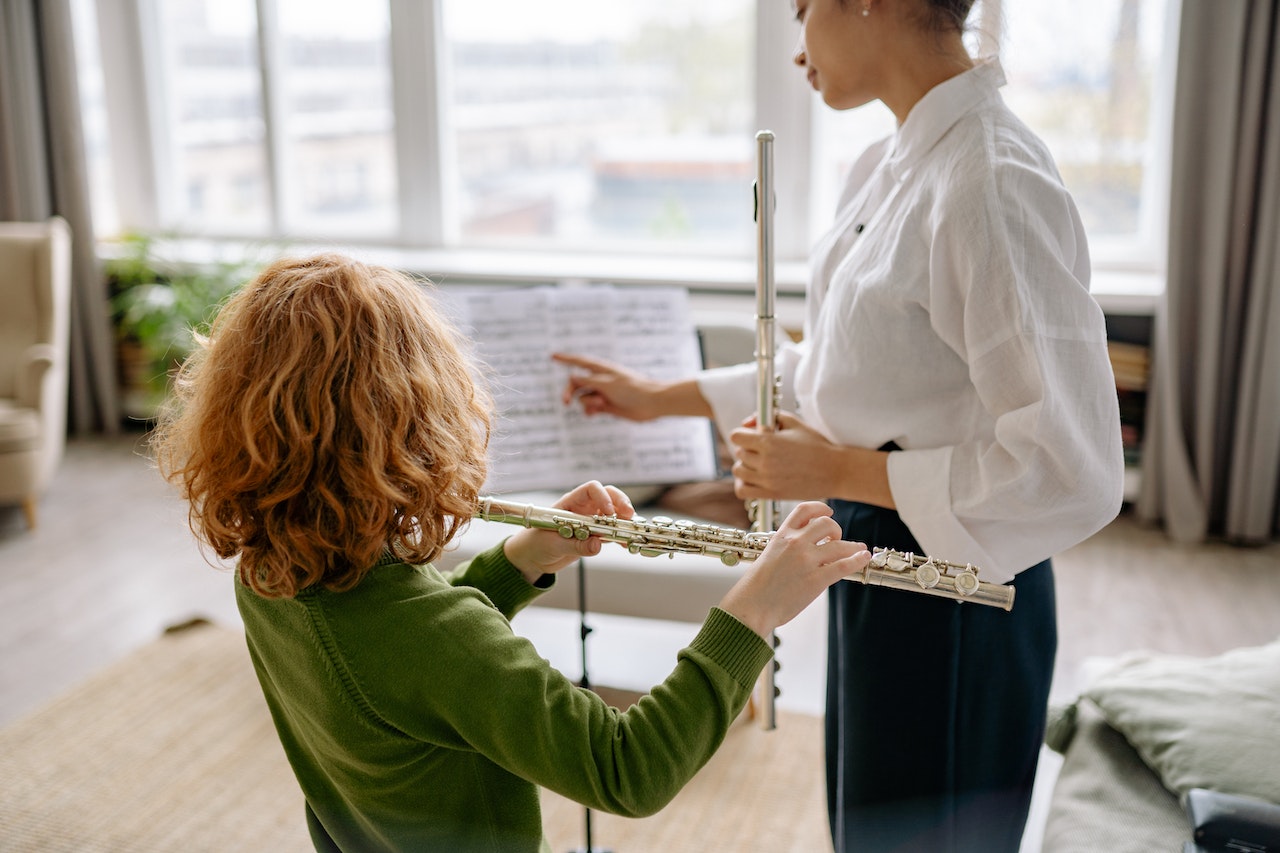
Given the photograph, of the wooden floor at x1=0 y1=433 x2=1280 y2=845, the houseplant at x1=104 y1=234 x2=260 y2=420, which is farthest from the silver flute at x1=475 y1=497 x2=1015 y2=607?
the houseplant at x1=104 y1=234 x2=260 y2=420

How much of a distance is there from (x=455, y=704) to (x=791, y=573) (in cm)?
29

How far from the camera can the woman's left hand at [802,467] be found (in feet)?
4.09

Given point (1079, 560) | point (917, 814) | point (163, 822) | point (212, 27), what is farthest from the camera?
point (212, 27)

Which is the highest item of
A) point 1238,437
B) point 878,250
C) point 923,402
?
point 878,250

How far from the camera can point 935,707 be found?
127 cm

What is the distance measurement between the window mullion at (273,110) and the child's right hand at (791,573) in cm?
403

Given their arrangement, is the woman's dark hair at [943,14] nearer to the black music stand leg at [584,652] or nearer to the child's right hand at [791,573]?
the child's right hand at [791,573]

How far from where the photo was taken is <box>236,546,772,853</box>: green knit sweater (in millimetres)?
901

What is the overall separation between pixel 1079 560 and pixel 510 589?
8.41 feet

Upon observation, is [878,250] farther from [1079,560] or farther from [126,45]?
[126,45]

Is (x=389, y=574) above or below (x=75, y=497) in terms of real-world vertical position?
above

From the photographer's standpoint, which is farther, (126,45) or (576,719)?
(126,45)

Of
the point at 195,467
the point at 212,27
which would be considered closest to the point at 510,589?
the point at 195,467

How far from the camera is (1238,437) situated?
11.1 ft
